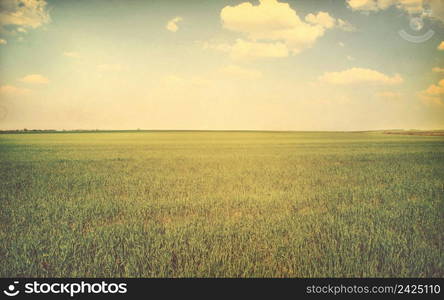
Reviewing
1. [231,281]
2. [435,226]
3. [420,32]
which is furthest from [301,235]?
[420,32]

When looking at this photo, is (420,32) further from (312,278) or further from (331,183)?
(312,278)

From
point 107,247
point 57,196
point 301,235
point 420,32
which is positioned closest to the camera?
point 107,247

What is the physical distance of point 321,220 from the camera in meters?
4.64

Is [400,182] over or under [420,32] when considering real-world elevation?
under

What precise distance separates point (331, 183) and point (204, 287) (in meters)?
5.99

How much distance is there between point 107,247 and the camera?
3621 millimetres

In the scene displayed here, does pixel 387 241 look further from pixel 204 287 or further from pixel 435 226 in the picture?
pixel 204 287

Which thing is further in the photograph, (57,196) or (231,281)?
(57,196)

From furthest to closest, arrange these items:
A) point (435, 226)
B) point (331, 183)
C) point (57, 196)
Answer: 1. point (331, 183)
2. point (57, 196)
3. point (435, 226)

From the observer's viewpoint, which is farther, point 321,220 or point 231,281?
point 321,220

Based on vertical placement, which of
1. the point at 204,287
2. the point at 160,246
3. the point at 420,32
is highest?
the point at 420,32

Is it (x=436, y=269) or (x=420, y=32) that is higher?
(x=420, y=32)

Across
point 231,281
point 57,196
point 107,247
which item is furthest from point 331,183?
point 57,196

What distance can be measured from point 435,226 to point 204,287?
4.09 m
